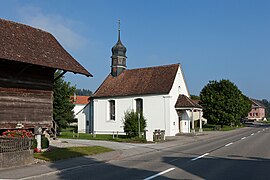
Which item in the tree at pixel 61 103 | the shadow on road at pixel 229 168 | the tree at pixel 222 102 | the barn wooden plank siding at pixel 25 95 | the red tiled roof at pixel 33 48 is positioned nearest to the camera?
the shadow on road at pixel 229 168

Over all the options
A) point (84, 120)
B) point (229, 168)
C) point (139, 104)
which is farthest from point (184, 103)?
point (229, 168)

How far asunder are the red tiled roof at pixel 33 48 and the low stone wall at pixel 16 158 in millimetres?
5661

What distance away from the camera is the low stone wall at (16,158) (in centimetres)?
1274

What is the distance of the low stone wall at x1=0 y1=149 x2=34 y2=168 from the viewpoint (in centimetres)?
1274

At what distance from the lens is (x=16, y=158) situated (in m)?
13.4

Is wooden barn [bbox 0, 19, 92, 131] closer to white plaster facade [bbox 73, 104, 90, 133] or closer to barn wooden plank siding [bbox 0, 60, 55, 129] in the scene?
barn wooden plank siding [bbox 0, 60, 55, 129]

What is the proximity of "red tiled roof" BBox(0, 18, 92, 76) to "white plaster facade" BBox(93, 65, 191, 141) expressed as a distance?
16.7m

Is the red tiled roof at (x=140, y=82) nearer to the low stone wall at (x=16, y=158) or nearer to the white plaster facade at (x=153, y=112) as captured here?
the white plaster facade at (x=153, y=112)

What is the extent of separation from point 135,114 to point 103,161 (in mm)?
17295

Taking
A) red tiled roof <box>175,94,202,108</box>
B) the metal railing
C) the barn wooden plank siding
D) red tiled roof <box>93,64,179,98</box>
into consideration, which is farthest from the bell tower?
the metal railing

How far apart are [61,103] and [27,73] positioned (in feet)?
57.3

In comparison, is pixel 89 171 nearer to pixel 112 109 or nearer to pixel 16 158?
pixel 16 158

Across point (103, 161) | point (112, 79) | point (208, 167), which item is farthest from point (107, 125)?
point (208, 167)

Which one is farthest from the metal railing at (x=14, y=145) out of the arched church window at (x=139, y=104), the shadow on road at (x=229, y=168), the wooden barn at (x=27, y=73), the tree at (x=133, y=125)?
the arched church window at (x=139, y=104)
